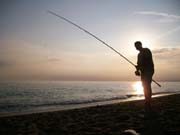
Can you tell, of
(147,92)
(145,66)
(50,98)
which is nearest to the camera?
(147,92)

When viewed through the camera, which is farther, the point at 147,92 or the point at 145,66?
the point at 145,66

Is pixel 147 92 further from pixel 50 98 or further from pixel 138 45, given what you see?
pixel 50 98

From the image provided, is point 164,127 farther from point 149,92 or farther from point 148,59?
point 148,59

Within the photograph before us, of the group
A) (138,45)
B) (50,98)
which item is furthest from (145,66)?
(50,98)

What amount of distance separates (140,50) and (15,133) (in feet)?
14.6

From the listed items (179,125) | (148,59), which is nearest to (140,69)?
(148,59)

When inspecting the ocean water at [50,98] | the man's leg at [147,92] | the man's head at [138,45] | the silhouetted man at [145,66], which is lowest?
the ocean water at [50,98]

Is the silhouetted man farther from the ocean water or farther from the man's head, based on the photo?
the ocean water

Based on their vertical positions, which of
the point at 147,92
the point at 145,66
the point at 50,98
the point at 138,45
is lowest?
the point at 50,98

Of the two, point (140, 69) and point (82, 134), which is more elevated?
point (140, 69)

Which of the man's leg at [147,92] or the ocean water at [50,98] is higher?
the man's leg at [147,92]

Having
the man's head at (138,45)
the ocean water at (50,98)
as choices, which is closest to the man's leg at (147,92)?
the man's head at (138,45)

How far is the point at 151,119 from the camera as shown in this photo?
21.3 feet

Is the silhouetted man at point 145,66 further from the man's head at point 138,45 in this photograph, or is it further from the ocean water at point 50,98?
the ocean water at point 50,98
